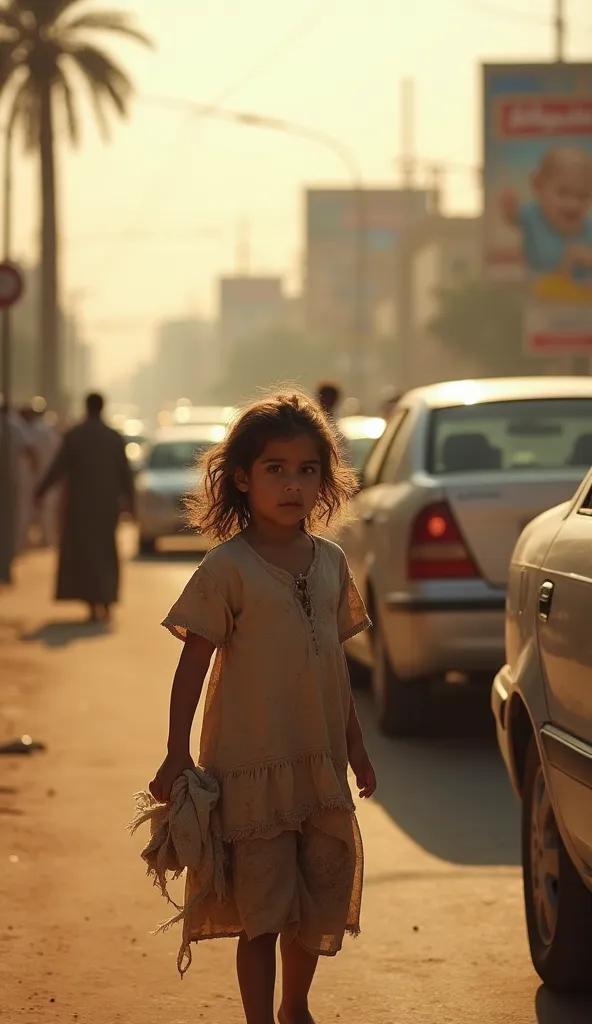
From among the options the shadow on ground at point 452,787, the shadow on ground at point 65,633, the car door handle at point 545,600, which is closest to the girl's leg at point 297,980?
the car door handle at point 545,600

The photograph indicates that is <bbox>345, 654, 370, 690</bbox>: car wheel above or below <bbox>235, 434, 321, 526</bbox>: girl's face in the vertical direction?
below

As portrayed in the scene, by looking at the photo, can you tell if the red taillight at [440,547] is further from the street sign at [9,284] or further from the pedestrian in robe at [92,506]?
the street sign at [9,284]

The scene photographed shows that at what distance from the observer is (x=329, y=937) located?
15.7 ft

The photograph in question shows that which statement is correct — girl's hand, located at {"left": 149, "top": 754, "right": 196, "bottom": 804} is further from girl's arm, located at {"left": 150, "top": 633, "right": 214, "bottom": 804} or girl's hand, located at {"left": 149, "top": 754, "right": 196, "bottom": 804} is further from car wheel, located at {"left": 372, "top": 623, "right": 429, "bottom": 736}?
car wheel, located at {"left": 372, "top": 623, "right": 429, "bottom": 736}

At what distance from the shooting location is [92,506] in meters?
18.8

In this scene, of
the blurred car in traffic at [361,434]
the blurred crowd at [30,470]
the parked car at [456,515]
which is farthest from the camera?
the blurred crowd at [30,470]

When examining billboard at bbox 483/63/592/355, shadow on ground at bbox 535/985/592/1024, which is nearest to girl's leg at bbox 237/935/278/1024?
shadow on ground at bbox 535/985/592/1024

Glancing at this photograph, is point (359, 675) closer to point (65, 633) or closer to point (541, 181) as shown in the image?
point (65, 633)

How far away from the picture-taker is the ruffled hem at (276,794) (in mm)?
4699

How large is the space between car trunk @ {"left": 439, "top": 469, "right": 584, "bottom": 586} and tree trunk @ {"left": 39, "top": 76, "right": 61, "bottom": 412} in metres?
31.4

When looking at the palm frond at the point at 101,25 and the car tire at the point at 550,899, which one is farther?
the palm frond at the point at 101,25

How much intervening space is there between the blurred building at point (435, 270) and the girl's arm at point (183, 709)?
103412 millimetres

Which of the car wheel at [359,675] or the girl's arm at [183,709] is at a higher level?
the girl's arm at [183,709]

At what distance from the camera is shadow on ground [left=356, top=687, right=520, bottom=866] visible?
25.7ft
